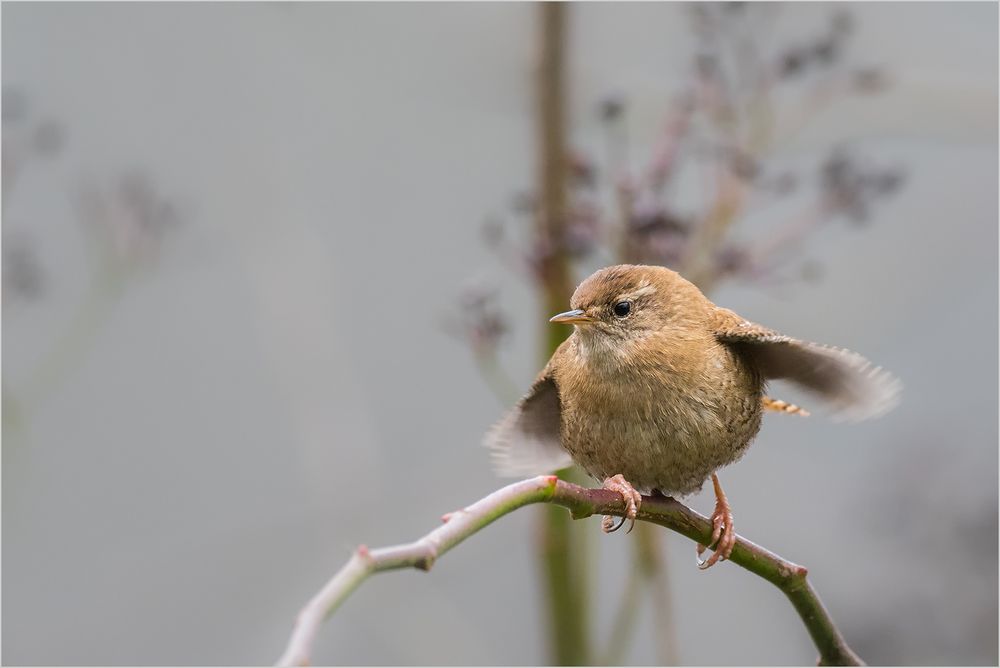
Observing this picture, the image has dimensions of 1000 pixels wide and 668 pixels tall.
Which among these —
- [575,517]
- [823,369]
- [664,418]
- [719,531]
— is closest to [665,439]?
[664,418]

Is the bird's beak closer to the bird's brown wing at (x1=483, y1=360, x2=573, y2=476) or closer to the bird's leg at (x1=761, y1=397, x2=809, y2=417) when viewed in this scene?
the bird's brown wing at (x1=483, y1=360, x2=573, y2=476)

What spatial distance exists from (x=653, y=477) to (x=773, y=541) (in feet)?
5.45

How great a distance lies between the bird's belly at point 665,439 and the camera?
8.98ft

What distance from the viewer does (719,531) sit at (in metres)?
2.68

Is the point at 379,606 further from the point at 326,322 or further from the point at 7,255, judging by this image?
the point at 7,255

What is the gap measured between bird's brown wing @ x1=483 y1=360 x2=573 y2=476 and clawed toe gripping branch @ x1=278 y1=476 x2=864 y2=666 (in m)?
0.41

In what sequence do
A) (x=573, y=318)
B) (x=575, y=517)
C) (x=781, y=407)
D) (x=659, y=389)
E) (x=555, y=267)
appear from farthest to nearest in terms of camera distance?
1. (x=555, y=267)
2. (x=781, y=407)
3. (x=573, y=318)
4. (x=659, y=389)
5. (x=575, y=517)

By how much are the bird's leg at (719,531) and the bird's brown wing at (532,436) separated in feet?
1.32

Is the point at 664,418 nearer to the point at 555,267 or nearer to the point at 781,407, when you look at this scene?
the point at 781,407

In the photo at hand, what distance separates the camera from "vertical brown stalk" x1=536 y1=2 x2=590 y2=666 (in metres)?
3.38

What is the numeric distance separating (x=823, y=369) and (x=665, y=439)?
389 mm

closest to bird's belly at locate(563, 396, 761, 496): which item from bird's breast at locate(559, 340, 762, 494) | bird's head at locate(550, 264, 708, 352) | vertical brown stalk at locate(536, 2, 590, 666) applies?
bird's breast at locate(559, 340, 762, 494)

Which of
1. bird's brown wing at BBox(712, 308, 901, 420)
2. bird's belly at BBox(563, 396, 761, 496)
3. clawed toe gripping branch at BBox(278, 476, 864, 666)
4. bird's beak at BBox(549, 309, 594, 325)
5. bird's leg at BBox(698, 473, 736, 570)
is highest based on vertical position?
bird's beak at BBox(549, 309, 594, 325)

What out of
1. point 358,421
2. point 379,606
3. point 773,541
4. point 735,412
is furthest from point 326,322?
point 735,412
